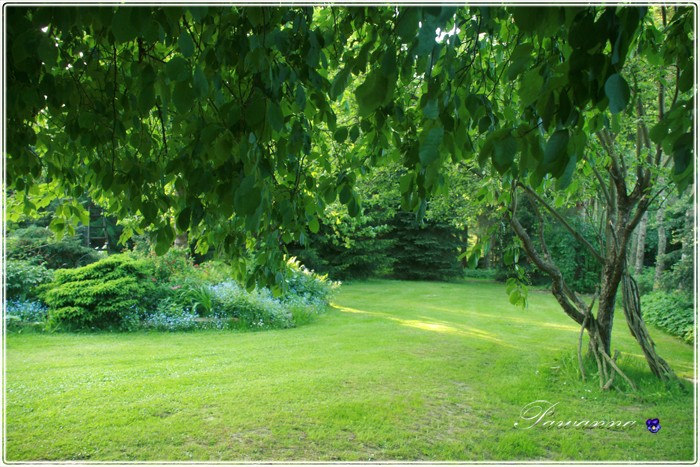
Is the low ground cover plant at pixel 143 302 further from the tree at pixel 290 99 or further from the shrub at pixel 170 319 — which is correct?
the tree at pixel 290 99

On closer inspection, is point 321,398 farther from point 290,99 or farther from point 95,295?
point 95,295

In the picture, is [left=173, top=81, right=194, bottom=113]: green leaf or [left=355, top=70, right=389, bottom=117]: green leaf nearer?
[left=355, top=70, right=389, bottom=117]: green leaf

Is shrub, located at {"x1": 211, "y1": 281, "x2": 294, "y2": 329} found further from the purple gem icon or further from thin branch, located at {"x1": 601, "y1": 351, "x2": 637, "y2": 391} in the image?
the purple gem icon

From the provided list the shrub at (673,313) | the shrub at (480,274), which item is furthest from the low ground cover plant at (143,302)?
the shrub at (480,274)

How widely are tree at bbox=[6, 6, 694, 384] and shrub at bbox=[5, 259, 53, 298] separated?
6.01 metres

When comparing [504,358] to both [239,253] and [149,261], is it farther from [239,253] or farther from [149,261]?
[149,261]

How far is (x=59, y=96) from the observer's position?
216 cm

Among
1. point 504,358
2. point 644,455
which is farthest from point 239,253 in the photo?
point 504,358

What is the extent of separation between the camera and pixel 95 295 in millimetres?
7574

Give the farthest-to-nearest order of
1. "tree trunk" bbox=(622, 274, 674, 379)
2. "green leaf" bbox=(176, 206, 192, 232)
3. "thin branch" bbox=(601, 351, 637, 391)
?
"tree trunk" bbox=(622, 274, 674, 379), "thin branch" bbox=(601, 351, 637, 391), "green leaf" bbox=(176, 206, 192, 232)

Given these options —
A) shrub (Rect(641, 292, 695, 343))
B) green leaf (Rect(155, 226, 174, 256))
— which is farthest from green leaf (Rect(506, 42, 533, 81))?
shrub (Rect(641, 292, 695, 343))

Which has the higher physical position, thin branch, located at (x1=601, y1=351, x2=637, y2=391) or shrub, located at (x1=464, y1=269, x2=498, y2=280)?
thin branch, located at (x1=601, y1=351, x2=637, y2=391)

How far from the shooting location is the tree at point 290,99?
3.54 ft

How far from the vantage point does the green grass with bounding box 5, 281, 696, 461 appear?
12.1 feet
